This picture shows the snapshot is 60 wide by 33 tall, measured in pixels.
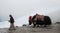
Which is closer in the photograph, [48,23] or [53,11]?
[48,23]

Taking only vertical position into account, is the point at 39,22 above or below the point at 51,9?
below

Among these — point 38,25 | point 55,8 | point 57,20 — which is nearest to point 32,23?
point 38,25

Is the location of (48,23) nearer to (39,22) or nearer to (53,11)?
(39,22)

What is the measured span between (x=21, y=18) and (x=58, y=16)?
0.38m

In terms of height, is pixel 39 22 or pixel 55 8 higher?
pixel 55 8

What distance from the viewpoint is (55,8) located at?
Result: 1.78m

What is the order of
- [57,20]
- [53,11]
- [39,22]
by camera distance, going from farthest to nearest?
[53,11] → [57,20] → [39,22]

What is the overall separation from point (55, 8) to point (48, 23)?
59 cm

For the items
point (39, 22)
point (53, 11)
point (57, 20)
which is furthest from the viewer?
point (53, 11)

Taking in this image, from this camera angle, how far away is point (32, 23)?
123cm

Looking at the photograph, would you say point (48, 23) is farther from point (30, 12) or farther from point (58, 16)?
point (30, 12)

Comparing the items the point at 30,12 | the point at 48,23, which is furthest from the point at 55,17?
the point at 48,23

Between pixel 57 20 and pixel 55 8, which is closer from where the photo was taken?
pixel 57 20

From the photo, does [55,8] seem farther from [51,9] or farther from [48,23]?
[48,23]
